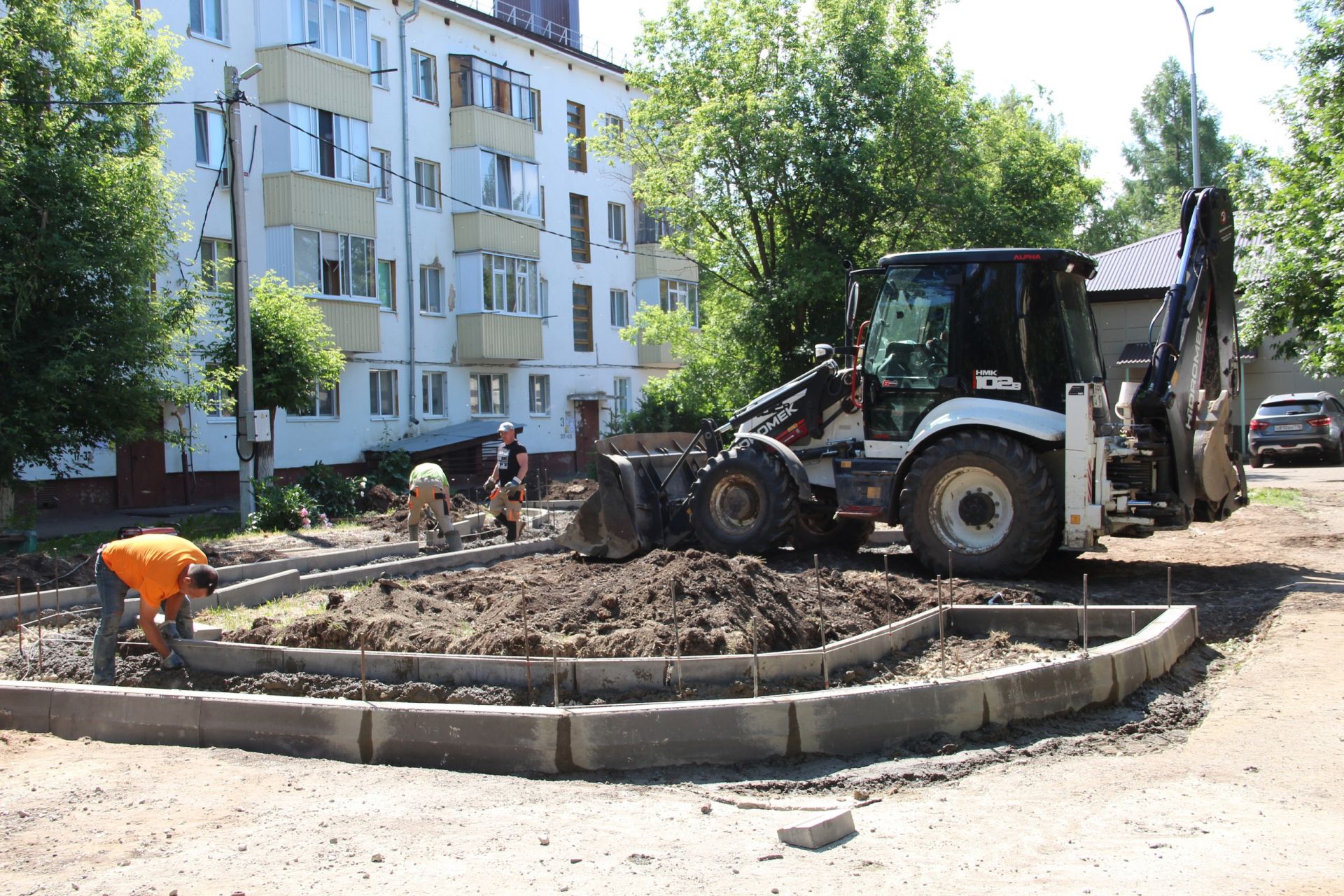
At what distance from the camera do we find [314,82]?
25031 millimetres

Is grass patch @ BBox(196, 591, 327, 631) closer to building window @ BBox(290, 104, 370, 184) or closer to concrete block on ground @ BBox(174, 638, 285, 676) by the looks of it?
concrete block on ground @ BBox(174, 638, 285, 676)

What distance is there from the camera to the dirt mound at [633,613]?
6797mm

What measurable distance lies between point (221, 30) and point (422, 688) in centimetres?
2178

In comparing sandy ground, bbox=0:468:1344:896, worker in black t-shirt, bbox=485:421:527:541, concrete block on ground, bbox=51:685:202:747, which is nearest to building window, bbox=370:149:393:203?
worker in black t-shirt, bbox=485:421:527:541

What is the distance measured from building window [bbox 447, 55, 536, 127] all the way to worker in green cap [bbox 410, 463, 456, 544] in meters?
19.1

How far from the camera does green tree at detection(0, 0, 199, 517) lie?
48.5ft

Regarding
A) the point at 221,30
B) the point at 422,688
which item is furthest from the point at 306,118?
the point at 422,688

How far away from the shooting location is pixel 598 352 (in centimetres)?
3556

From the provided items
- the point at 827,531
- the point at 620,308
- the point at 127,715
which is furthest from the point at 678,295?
the point at 127,715

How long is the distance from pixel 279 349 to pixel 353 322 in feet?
21.1

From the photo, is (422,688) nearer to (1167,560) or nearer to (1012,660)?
(1012,660)

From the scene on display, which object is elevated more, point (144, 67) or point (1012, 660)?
point (144, 67)

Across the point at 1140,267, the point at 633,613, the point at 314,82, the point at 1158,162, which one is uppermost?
the point at 1158,162

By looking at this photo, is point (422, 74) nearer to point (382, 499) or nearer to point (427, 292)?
point (427, 292)
